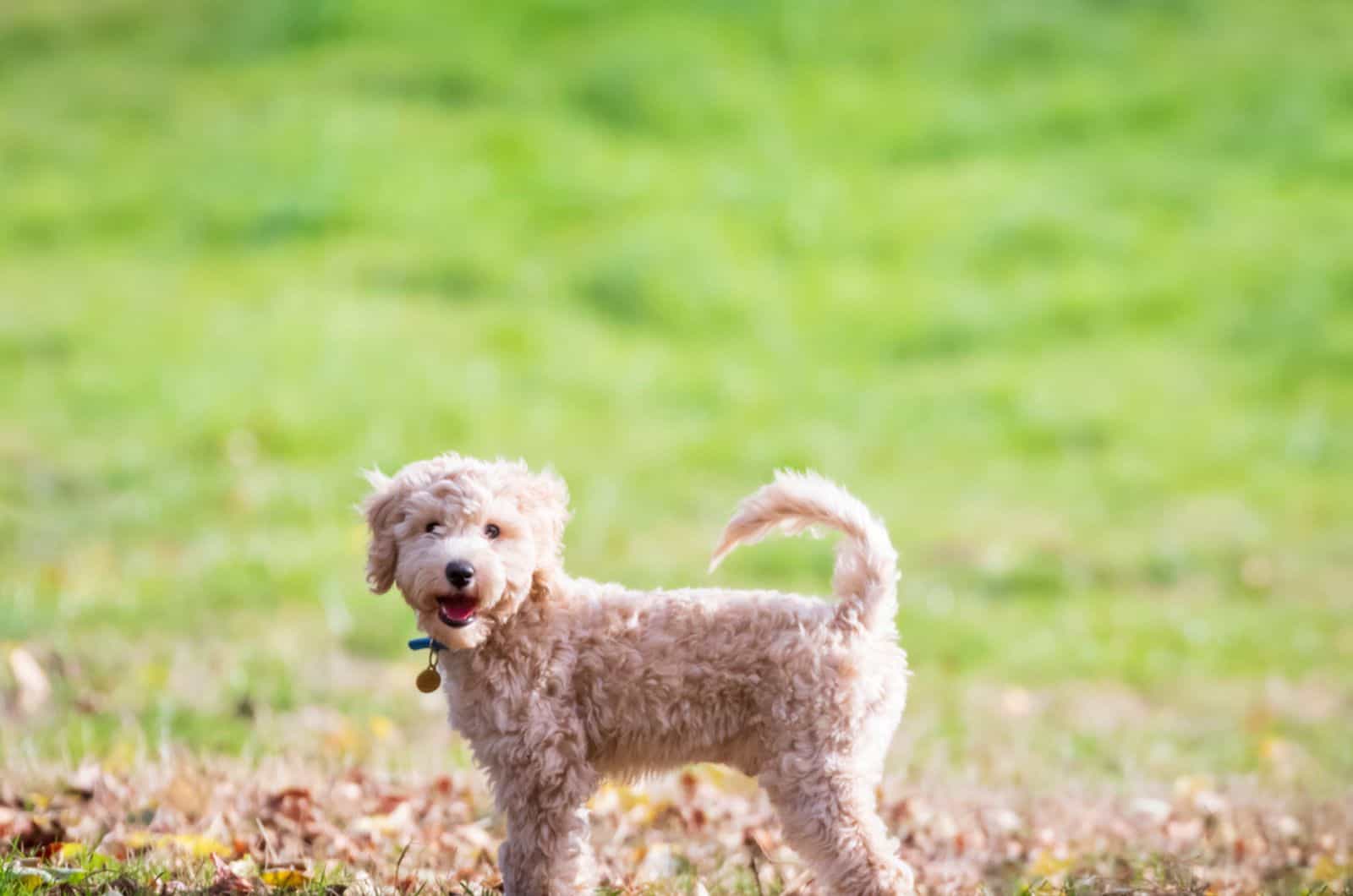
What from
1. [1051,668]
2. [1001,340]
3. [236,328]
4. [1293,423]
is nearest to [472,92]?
[236,328]

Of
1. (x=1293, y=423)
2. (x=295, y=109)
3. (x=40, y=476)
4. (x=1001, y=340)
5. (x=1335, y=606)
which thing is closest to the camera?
(x=1335, y=606)

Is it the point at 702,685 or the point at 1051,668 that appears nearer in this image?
the point at 702,685

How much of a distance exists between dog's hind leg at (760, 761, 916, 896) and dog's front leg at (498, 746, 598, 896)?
516 mm

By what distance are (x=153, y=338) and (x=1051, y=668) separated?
916cm

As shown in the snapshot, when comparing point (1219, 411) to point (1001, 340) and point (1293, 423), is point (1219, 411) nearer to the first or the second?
point (1293, 423)

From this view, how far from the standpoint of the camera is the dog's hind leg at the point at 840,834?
3.70m

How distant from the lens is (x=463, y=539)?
3.72 metres

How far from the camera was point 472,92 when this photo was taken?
19.4 m

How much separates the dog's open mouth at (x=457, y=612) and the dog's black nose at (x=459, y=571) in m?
0.08

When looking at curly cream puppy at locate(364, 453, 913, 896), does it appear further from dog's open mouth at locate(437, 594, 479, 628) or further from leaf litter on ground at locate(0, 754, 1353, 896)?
leaf litter on ground at locate(0, 754, 1353, 896)

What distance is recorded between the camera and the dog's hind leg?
3701 millimetres

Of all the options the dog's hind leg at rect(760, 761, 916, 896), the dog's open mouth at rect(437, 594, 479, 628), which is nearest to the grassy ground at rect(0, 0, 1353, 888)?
the dog's open mouth at rect(437, 594, 479, 628)

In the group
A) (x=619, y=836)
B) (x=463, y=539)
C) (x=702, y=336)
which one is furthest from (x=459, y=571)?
(x=702, y=336)

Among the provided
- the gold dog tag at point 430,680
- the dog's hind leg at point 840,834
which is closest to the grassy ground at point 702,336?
the gold dog tag at point 430,680
